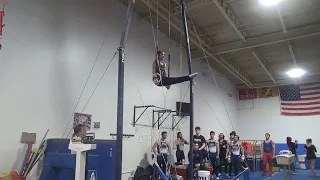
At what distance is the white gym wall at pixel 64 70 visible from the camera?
13.5 feet

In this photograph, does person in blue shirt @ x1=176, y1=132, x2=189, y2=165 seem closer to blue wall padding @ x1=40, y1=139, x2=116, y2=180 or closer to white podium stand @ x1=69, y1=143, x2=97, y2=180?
blue wall padding @ x1=40, y1=139, x2=116, y2=180

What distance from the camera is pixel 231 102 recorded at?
1333 cm

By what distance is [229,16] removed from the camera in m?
6.84

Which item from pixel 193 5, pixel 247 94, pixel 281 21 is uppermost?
pixel 193 5

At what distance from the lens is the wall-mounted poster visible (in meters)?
5.02

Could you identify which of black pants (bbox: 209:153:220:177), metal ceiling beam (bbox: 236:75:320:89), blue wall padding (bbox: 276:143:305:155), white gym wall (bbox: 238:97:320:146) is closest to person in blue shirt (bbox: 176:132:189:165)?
black pants (bbox: 209:153:220:177)

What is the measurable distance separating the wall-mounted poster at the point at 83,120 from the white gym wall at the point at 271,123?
10.5m

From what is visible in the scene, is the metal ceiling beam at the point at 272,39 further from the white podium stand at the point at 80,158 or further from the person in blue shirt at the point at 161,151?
the white podium stand at the point at 80,158

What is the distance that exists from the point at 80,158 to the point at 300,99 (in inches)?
476

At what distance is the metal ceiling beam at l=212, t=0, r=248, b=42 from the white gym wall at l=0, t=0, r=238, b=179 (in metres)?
2.18

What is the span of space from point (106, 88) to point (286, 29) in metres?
5.51

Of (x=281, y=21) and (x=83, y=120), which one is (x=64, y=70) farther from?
(x=281, y=21)

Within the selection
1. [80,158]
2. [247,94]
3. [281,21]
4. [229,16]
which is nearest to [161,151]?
[229,16]

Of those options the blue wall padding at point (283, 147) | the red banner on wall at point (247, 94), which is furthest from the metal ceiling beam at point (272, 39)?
the blue wall padding at point (283, 147)
